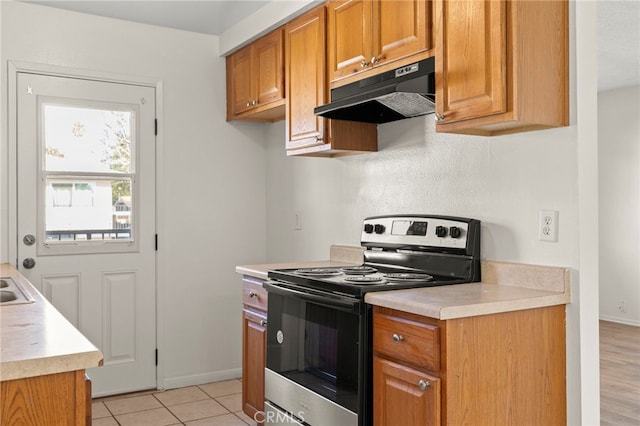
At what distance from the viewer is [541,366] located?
6.72 ft

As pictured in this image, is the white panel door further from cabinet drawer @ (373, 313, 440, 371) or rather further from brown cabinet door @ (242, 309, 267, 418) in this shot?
cabinet drawer @ (373, 313, 440, 371)

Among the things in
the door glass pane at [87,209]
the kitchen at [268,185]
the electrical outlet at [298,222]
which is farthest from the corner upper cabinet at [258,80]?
the door glass pane at [87,209]

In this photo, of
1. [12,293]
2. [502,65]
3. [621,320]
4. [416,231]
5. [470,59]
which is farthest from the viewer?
[621,320]

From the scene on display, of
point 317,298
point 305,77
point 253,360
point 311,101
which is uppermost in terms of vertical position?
point 305,77

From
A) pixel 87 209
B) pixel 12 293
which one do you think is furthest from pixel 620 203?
pixel 12 293

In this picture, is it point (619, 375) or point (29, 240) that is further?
point (619, 375)

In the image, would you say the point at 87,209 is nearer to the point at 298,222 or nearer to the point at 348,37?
the point at 298,222

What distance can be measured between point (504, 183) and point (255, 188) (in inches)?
84.5

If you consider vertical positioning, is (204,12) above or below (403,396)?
above

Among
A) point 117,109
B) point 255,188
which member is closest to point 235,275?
point 255,188

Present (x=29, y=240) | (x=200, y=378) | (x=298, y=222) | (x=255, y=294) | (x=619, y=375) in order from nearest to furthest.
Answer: (x=255, y=294) < (x=29, y=240) < (x=298, y=222) < (x=200, y=378) < (x=619, y=375)

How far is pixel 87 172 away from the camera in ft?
11.7

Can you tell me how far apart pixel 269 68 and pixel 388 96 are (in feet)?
4.24

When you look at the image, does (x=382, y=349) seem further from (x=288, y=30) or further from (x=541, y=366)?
(x=288, y=30)
